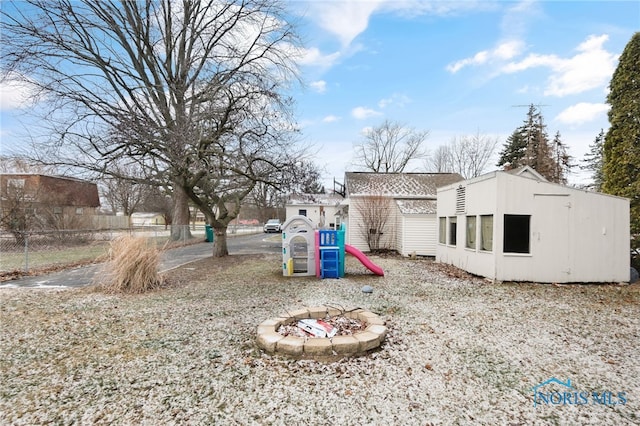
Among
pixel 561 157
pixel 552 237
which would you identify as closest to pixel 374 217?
pixel 552 237

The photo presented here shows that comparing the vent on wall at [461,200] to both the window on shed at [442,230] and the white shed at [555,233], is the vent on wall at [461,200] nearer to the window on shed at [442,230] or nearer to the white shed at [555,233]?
the window on shed at [442,230]

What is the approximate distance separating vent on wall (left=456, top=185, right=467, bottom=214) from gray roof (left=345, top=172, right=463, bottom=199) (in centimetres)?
521

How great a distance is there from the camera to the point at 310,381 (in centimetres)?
312

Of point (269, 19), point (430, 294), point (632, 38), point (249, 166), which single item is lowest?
point (430, 294)

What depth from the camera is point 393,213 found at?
1566 cm

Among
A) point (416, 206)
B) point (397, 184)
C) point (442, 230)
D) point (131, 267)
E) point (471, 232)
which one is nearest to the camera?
point (131, 267)

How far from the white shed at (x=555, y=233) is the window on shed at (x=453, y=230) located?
2573mm

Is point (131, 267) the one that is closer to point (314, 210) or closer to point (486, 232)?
point (486, 232)

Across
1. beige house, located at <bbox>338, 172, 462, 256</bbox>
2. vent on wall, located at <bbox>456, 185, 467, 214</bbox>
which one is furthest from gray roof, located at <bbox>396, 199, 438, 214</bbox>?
vent on wall, located at <bbox>456, 185, 467, 214</bbox>

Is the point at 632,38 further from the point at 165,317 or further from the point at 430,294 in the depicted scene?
the point at 165,317

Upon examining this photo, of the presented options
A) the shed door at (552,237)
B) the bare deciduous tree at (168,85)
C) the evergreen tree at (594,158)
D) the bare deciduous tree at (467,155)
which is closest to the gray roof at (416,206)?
the shed door at (552,237)

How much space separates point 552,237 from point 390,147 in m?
28.9

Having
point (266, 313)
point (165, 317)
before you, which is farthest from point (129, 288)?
point (266, 313)

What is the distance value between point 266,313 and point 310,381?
2.46 m
